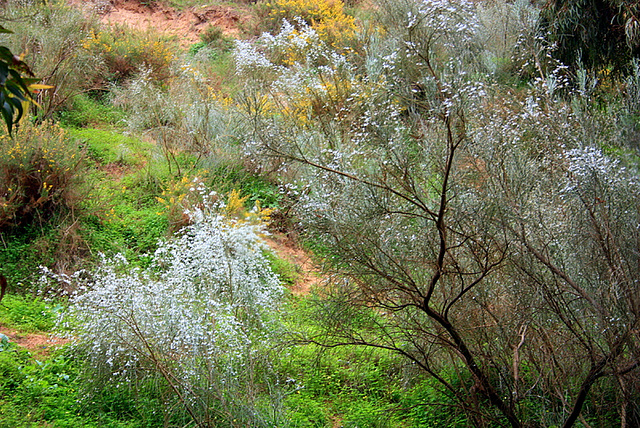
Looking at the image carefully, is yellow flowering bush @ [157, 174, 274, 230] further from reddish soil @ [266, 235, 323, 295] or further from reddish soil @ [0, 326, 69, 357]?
reddish soil @ [0, 326, 69, 357]

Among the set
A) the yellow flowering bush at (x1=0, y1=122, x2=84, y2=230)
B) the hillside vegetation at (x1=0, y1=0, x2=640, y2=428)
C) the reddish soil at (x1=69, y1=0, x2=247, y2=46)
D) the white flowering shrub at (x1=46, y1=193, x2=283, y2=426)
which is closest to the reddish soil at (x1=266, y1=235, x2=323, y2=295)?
the hillside vegetation at (x1=0, y1=0, x2=640, y2=428)

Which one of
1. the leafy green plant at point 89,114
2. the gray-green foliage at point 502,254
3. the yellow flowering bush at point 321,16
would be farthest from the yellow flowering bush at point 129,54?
the gray-green foliage at point 502,254

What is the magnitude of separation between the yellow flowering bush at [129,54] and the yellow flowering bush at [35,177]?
5128 mm

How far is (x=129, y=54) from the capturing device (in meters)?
12.5

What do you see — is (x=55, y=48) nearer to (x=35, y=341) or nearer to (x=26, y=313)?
(x=26, y=313)

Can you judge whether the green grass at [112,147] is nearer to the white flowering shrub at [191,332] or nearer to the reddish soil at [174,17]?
the white flowering shrub at [191,332]

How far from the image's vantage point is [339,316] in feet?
15.1

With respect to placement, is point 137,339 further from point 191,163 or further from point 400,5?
point 400,5

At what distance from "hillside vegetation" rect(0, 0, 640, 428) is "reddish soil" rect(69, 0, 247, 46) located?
8.03 metres

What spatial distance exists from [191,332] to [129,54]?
31.7 feet

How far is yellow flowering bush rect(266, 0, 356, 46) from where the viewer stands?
13039 millimetres

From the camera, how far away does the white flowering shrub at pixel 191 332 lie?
168 inches

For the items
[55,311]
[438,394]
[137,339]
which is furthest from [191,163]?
[438,394]

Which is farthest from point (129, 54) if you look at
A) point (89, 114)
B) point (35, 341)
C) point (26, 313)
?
point (35, 341)
